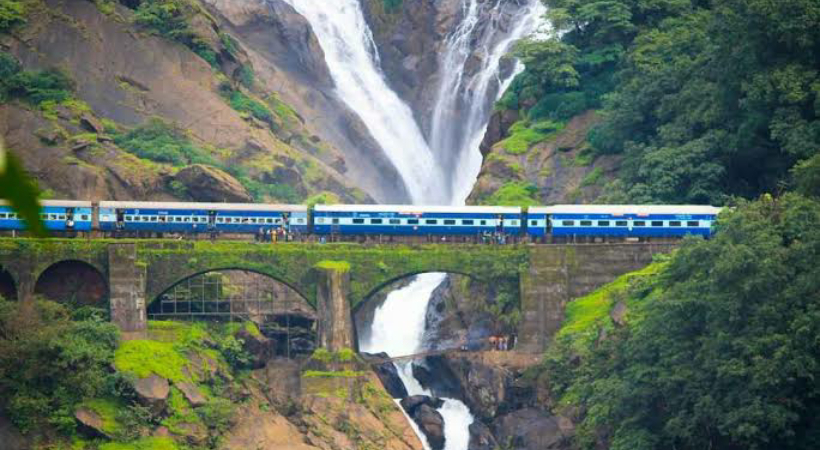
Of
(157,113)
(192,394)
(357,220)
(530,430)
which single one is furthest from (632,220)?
(157,113)

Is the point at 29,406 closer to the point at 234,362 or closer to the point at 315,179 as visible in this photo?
the point at 234,362

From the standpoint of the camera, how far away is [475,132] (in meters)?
92.8

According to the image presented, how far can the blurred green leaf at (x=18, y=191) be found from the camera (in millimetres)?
2598

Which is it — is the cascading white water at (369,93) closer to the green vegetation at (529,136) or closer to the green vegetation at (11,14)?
the green vegetation at (529,136)

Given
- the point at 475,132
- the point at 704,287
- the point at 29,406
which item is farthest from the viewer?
the point at 475,132

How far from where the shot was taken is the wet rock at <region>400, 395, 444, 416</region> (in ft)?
204

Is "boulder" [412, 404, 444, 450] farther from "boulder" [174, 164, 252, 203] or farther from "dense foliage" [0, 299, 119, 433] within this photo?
"boulder" [174, 164, 252, 203]

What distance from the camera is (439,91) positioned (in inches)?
3816

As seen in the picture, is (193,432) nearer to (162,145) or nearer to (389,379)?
(389,379)

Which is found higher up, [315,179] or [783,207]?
Result: [315,179]

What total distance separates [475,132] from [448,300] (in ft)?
77.4

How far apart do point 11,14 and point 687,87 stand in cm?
3866

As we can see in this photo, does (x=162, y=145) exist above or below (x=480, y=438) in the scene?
above

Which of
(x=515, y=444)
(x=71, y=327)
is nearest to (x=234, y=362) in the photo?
(x=71, y=327)
